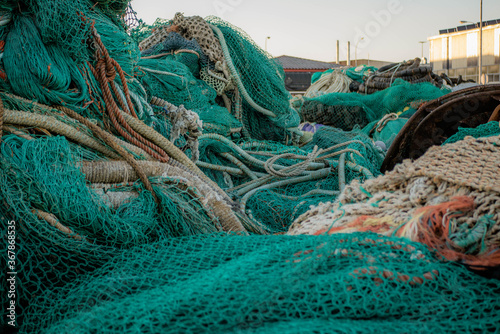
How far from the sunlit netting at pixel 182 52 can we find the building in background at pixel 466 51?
1085 inches

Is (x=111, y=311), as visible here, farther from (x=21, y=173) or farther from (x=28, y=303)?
(x=21, y=173)

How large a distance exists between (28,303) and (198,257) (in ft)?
2.01

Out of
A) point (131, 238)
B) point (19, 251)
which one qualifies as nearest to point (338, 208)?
point (131, 238)

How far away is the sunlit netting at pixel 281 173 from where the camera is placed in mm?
3105

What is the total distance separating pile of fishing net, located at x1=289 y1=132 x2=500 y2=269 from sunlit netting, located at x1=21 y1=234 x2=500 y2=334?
0.31 ft

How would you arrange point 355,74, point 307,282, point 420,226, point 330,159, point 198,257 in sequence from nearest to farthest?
point 307,282 < point 420,226 < point 198,257 < point 330,159 < point 355,74

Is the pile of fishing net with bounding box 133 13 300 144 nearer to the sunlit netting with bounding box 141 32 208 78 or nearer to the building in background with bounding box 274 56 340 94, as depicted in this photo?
the sunlit netting with bounding box 141 32 208 78

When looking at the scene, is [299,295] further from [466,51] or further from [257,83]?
[466,51]

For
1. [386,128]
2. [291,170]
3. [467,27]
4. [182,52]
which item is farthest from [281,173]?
[467,27]

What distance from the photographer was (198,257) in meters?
1.61

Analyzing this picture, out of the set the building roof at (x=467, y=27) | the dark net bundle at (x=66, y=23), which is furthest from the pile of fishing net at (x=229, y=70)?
the building roof at (x=467, y=27)

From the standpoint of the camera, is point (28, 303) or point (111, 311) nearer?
point (111, 311)

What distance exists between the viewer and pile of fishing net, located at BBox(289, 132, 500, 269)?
55.8 inches

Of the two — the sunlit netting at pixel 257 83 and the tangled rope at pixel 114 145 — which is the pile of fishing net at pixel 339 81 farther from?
the tangled rope at pixel 114 145
